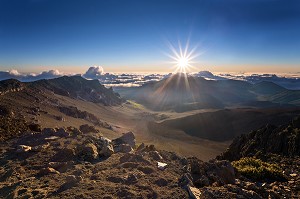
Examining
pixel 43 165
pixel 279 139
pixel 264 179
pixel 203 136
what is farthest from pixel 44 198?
pixel 203 136

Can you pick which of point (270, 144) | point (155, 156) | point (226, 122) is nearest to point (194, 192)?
point (155, 156)

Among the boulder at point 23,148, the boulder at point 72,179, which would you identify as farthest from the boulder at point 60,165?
the boulder at point 23,148

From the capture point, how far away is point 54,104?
363 ft

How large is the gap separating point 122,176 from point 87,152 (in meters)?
3.89

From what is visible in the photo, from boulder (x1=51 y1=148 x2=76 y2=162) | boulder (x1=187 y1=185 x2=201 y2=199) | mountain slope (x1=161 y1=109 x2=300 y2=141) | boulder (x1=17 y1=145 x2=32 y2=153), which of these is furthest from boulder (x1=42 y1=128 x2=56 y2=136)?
mountain slope (x1=161 y1=109 x2=300 y2=141)

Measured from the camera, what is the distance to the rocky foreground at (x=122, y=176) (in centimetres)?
1068

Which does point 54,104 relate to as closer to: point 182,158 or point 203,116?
point 203,116

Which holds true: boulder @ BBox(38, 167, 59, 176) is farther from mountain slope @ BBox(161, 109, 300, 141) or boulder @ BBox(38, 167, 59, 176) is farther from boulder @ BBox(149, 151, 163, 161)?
mountain slope @ BBox(161, 109, 300, 141)

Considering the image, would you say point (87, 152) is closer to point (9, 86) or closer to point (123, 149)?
point (123, 149)

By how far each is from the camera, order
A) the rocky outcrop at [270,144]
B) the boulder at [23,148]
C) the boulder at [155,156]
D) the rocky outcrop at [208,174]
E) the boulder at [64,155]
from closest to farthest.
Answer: the rocky outcrop at [208,174] → the boulder at [155,156] → the boulder at [64,155] → the boulder at [23,148] → the rocky outcrop at [270,144]

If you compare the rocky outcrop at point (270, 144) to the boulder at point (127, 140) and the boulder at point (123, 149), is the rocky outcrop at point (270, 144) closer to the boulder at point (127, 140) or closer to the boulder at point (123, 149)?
the boulder at point (123, 149)

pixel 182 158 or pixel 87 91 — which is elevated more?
pixel 182 158

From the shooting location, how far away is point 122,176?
12.4 metres

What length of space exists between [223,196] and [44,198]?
21.0 feet
